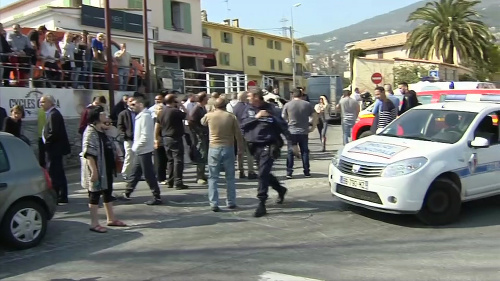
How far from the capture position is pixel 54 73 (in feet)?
45.8

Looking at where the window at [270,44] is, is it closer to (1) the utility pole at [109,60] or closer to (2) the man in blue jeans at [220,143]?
(1) the utility pole at [109,60]

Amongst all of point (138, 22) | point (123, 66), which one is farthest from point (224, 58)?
point (123, 66)

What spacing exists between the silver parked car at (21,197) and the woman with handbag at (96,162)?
50 centimetres

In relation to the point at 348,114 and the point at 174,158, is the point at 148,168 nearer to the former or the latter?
the point at 174,158

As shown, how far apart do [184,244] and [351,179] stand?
2450mm

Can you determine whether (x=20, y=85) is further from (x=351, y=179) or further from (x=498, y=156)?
(x=498, y=156)

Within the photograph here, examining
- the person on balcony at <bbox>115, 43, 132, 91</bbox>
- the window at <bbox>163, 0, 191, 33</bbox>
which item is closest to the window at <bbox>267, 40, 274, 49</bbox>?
the window at <bbox>163, 0, 191, 33</bbox>

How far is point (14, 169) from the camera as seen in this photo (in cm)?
618

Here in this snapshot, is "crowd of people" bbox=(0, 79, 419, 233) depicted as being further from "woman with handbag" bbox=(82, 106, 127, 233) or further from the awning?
the awning

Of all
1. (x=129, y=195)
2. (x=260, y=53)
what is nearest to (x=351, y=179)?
(x=129, y=195)

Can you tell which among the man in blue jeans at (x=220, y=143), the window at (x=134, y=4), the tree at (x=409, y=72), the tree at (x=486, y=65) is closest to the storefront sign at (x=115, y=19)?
the window at (x=134, y=4)

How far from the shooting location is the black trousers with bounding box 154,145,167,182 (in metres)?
9.68

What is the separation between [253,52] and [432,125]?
45.0 meters

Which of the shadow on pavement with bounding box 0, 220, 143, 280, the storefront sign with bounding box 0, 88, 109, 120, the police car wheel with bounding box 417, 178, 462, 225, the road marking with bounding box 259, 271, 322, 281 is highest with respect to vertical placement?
the storefront sign with bounding box 0, 88, 109, 120
